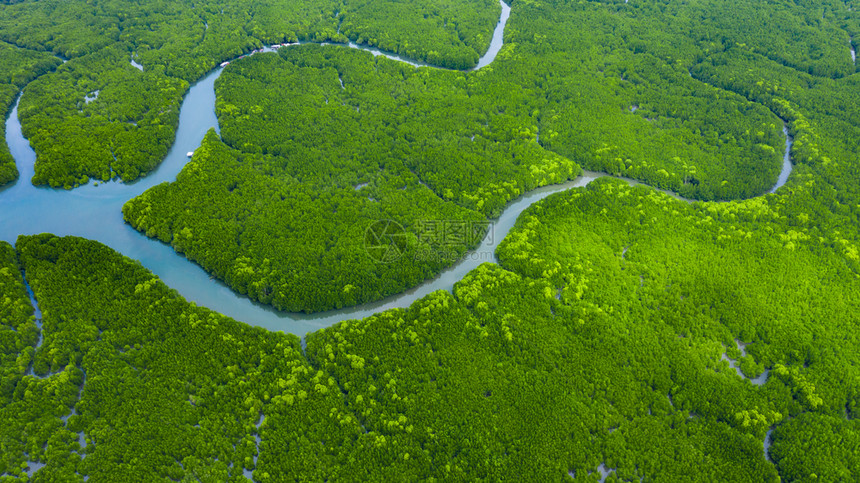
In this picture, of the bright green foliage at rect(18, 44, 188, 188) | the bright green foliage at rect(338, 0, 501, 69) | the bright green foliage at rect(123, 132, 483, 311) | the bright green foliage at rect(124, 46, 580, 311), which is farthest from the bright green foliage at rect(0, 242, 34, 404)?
the bright green foliage at rect(338, 0, 501, 69)

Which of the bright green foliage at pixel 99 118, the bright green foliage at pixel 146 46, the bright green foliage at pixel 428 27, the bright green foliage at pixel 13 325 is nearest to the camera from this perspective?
the bright green foliage at pixel 13 325

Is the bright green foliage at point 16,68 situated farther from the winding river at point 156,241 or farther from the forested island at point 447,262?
the winding river at point 156,241

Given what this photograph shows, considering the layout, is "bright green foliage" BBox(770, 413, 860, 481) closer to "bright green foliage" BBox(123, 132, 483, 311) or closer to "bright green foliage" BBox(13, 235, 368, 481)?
"bright green foliage" BBox(123, 132, 483, 311)

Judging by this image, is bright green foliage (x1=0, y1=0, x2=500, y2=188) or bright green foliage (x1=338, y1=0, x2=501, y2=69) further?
bright green foliage (x1=338, y1=0, x2=501, y2=69)

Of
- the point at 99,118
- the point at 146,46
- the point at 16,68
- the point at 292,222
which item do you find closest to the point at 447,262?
the point at 292,222

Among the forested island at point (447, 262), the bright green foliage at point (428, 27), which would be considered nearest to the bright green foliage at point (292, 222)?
the forested island at point (447, 262)

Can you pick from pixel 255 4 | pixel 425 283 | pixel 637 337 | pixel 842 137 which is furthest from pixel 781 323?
pixel 255 4
